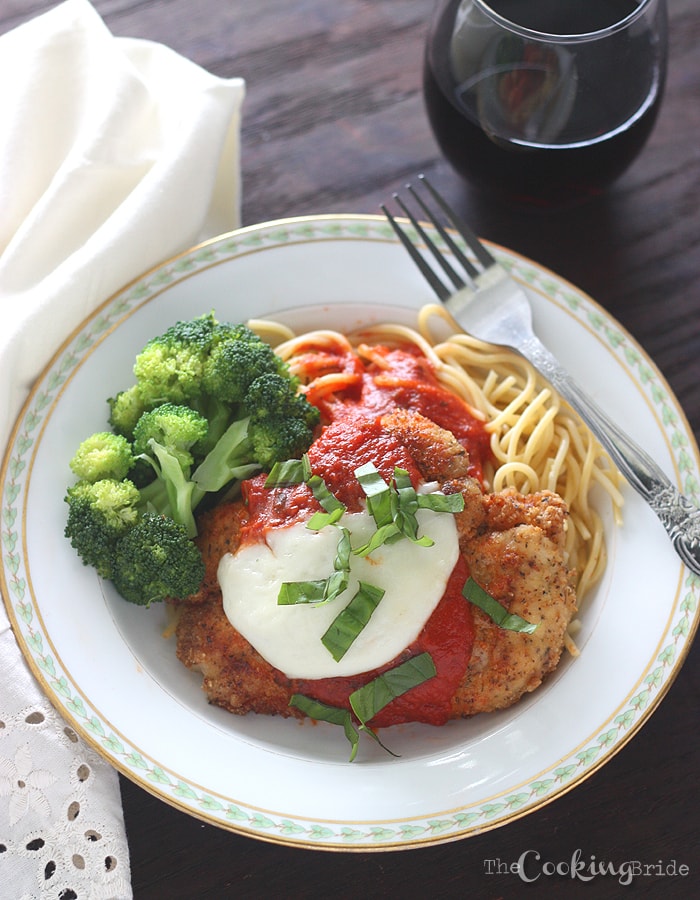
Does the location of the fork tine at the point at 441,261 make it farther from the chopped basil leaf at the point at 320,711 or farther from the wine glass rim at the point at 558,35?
the chopped basil leaf at the point at 320,711

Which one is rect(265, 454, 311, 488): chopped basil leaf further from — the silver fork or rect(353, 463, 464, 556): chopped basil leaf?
the silver fork

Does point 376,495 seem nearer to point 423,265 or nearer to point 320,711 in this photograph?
point 320,711

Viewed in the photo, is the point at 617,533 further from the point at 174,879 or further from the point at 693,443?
the point at 174,879

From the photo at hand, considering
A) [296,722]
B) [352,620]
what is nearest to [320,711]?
[296,722]

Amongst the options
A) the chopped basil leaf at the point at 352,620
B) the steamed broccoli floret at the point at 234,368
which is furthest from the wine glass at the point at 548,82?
the chopped basil leaf at the point at 352,620

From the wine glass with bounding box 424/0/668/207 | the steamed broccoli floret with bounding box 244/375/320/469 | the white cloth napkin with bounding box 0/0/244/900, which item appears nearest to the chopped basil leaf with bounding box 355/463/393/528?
the steamed broccoli floret with bounding box 244/375/320/469
